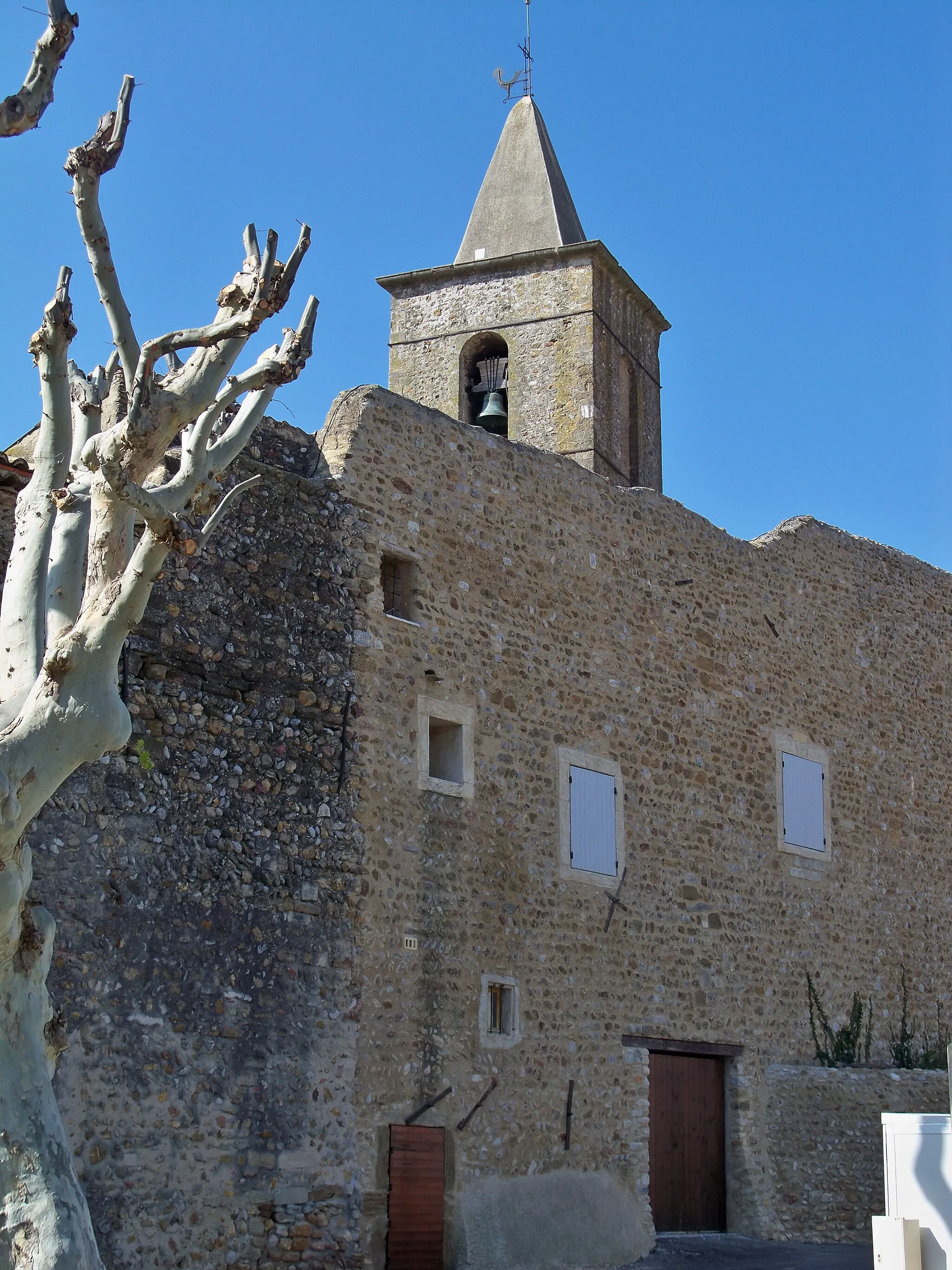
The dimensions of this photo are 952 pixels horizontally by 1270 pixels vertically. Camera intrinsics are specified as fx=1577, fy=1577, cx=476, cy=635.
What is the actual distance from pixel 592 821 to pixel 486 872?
1470mm

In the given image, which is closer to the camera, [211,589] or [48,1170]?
[48,1170]

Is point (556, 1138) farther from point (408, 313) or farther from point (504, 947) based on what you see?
point (408, 313)

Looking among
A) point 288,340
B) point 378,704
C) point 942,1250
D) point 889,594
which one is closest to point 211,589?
point 378,704

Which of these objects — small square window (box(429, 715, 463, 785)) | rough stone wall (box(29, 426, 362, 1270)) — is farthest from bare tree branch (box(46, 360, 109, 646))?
small square window (box(429, 715, 463, 785))

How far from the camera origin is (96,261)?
7238 mm

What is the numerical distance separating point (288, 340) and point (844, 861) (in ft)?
34.2

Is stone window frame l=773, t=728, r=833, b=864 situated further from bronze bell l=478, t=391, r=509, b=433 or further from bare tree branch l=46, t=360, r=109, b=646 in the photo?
bare tree branch l=46, t=360, r=109, b=646

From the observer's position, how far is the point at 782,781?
621 inches

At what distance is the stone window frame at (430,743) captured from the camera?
40.3 feet

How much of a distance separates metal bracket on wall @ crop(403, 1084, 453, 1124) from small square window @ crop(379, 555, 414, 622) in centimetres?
362

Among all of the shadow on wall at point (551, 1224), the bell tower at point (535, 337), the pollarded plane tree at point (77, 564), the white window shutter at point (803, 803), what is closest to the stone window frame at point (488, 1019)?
the shadow on wall at point (551, 1224)

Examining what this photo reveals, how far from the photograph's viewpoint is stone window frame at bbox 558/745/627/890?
13305mm

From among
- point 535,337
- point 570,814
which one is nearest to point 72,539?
point 570,814

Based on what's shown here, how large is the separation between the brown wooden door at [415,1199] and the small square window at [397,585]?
3921mm
